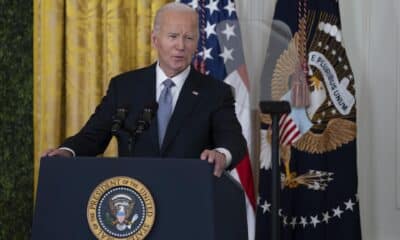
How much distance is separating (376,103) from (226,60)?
3.91 ft

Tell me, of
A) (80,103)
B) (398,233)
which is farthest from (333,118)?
(80,103)

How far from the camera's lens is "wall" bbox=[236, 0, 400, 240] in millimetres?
4656

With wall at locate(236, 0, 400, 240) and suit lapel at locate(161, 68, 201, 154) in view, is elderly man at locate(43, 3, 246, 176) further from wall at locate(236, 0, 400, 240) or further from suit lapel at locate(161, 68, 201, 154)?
wall at locate(236, 0, 400, 240)

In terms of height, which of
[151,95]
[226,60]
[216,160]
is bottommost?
[216,160]

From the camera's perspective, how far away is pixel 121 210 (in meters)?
1.89

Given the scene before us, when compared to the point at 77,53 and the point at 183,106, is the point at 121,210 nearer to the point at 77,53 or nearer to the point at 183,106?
the point at 183,106

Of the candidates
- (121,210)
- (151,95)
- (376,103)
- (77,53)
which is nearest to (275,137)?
(121,210)

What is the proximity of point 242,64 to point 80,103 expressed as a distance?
110 cm

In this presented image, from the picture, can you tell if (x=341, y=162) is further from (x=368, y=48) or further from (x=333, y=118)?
(x=368, y=48)

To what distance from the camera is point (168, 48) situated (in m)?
2.60

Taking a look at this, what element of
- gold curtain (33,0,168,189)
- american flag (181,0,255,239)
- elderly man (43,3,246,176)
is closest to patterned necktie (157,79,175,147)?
elderly man (43,3,246,176)

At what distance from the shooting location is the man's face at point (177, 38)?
2.57 meters

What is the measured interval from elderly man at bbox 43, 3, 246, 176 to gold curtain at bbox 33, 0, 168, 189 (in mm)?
1700

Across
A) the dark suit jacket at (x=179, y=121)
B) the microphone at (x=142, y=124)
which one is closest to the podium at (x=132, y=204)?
the microphone at (x=142, y=124)
